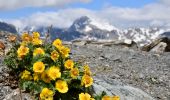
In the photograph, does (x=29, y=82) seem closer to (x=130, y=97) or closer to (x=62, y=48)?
(x=62, y=48)

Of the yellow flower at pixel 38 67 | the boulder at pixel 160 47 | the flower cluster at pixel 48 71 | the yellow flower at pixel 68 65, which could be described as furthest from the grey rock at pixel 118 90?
the boulder at pixel 160 47

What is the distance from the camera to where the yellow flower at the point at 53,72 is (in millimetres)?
8195

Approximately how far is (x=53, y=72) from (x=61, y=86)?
29 cm

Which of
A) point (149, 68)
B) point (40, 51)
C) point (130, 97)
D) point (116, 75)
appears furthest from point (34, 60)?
point (149, 68)

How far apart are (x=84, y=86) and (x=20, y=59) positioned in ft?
4.66

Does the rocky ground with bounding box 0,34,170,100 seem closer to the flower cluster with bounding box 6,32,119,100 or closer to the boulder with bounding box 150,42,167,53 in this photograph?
the flower cluster with bounding box 6,32,119,100

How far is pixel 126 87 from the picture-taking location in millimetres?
12289

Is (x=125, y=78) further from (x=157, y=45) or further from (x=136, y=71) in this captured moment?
(x=157, y=45)

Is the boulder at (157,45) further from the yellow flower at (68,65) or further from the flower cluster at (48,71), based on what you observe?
the yellow flower at (68,65)

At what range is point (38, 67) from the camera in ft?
26.7

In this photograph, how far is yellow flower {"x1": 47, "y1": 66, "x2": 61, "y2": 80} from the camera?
8.20 metres

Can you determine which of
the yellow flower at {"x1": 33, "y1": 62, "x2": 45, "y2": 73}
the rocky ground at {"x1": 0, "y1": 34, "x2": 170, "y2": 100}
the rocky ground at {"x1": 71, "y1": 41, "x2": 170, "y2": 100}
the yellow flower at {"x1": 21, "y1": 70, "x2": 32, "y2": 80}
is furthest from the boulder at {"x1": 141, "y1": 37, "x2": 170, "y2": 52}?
the yellow flower at {"x1": 33, "y1": 62, "x2": 45, "y2": 73}

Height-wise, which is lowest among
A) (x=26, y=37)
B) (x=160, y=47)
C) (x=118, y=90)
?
(x=160, y=47)

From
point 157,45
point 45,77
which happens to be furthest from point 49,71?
point 157,45
